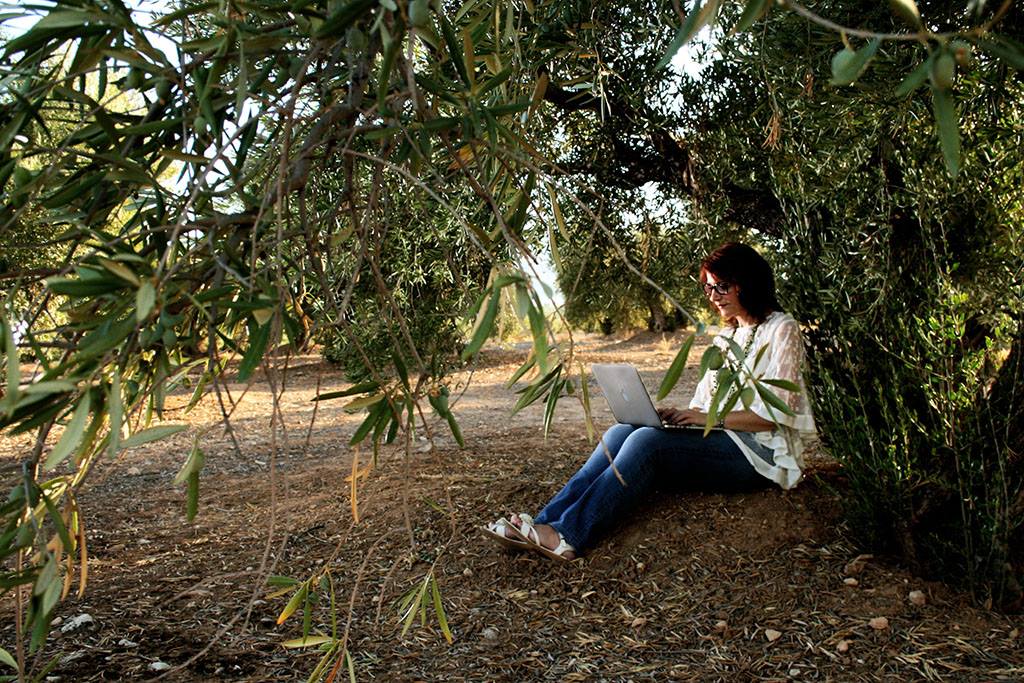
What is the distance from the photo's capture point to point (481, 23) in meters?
2.10

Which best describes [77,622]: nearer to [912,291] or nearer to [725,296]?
[725,296]

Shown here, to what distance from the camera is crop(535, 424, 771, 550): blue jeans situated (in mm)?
3756

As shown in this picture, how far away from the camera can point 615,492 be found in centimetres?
376

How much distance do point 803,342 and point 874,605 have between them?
0.97 meters

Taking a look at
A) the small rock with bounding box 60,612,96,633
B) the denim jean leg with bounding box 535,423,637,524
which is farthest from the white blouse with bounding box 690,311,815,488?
the small rock with bounding box 60,612,96,633

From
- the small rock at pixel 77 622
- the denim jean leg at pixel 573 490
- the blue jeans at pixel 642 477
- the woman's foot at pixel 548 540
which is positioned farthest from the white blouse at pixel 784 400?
the small rock at pixel 77 622

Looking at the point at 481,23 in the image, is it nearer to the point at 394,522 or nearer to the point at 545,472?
the point at 394,522

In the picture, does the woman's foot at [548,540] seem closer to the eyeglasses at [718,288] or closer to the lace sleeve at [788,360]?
the lace sleeve at [788,360]

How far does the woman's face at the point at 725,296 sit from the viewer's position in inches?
150

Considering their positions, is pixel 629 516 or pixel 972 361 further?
pixel 629 516

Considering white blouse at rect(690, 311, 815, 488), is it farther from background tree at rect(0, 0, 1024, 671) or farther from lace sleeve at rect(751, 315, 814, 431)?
background tree at rect(0, 0, 1024, 671)

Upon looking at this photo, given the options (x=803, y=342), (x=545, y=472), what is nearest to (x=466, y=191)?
(x=803, y=342)

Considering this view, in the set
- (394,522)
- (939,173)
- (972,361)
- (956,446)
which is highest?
(939,173)

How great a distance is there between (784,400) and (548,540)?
108 centimetres
